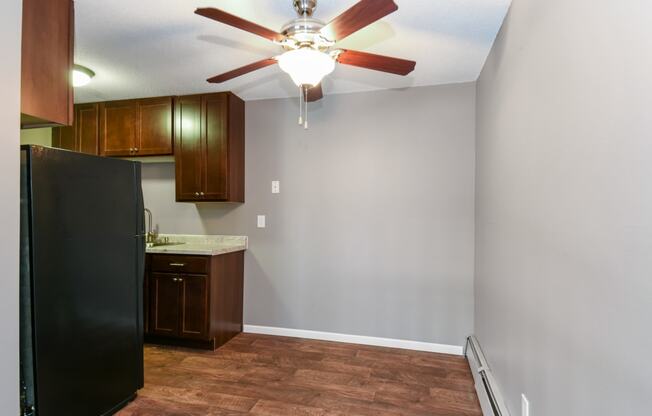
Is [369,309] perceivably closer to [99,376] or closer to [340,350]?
[340,350]

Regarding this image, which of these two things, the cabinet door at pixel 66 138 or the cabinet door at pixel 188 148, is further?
the cabinet door at pixel 66 138

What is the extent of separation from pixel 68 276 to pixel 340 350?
6.91 ft

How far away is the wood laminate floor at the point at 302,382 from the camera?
6.84 feet

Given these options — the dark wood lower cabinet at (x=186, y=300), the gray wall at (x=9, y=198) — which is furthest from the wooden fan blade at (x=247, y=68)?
the dark wood lower cabinet at (x=186, y=300)

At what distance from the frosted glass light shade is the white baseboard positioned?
2.35 m

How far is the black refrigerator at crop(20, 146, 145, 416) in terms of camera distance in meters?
1.52

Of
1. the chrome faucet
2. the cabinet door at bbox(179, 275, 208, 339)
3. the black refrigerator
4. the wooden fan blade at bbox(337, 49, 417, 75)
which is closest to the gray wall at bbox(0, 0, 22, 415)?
the black refrigerator

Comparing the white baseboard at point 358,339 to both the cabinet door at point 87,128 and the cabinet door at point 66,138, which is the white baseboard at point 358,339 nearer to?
the cabinet door at point 87,128

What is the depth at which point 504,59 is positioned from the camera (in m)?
1.92

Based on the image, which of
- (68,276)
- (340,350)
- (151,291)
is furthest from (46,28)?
(340,350)

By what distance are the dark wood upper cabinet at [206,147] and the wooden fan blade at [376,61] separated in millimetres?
1679

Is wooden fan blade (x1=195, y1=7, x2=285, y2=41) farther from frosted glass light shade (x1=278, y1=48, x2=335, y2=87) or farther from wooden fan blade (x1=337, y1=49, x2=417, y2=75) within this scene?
wooden fan blade (x1=337, y1=49, x2=417, y2=75)

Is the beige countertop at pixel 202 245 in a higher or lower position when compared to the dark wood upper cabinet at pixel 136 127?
lower

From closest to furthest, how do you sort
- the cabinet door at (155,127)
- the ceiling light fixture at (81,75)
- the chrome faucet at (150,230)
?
the ceiling light fixture at (81,75) → the cabinet door at (155,127) → the chrome faucet at (150,230)
